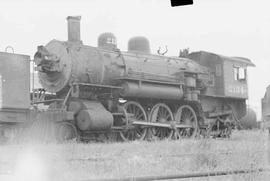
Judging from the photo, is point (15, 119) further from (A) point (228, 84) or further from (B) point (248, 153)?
(A) point (228, 84)

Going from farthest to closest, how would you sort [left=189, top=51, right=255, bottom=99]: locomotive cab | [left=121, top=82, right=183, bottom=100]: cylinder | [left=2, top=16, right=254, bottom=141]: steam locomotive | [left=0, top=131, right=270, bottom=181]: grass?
[left=189, top=51, right=255, bottom=99]: locomotive cab
[left=121, top=82, right=183, bottom=100]: cylinder
[left=2, top=16, right=254, bottom=141]: steam locomotive
[left=0, top=131, right=270, bottom=181]: grass

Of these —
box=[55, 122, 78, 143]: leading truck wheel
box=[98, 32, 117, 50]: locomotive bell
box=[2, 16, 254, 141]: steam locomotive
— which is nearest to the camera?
box=[55, 122, 78, 143]: leading truck wheel

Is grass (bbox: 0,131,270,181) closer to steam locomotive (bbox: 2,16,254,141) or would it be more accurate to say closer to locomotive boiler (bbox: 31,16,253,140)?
steam locomotive (bbox: 2,16,254,141)

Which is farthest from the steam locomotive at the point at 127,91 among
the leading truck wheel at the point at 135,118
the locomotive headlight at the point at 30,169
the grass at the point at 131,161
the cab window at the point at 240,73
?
the locomotive headlight at the point at 30,169

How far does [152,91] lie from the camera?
52.1 feet

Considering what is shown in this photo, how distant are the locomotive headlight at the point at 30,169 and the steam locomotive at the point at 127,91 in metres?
4.92

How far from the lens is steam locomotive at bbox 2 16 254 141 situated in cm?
1414

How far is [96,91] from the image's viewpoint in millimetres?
15297

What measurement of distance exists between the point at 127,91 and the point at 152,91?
1.04 m

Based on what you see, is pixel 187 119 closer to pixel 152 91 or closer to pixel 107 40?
pixel 152 91

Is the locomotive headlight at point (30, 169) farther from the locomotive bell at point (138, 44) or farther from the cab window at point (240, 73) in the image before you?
the cab window at point (240, 73)

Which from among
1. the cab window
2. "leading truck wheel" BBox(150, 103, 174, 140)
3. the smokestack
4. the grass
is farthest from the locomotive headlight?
the cab window

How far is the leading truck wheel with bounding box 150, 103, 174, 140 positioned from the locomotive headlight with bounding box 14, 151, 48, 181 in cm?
761

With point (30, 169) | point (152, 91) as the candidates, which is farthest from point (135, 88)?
point (30, 169)
